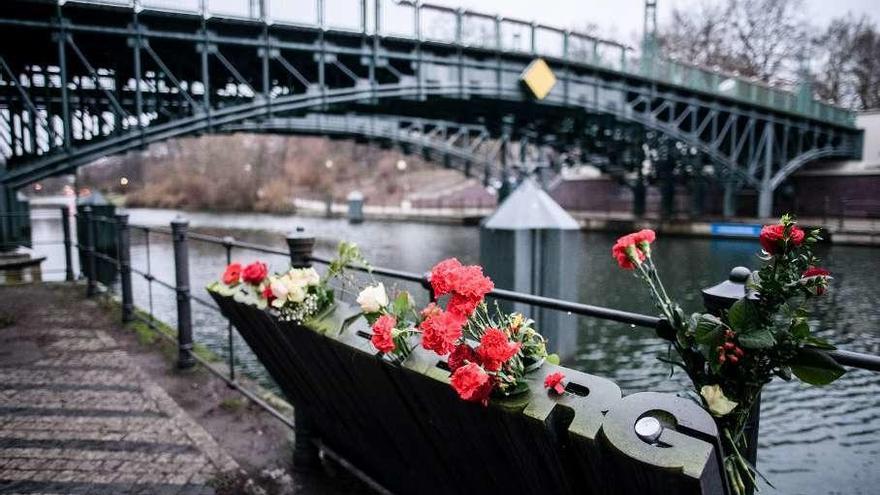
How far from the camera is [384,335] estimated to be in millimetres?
1855

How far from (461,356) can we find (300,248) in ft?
6.22

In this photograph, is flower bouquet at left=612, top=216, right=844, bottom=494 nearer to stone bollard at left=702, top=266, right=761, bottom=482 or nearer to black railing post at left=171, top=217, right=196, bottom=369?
stone bollard at left=702, top=266, right=761, bottom=482

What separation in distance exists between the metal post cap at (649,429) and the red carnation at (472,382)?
0.41 meters

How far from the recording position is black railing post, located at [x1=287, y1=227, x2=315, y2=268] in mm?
3312

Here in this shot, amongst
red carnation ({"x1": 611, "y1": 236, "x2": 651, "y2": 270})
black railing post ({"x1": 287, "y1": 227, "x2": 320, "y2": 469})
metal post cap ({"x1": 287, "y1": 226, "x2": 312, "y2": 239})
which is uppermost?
red carnation ({"x1": 611, "y1": 236, "x2": 651, "y2": 270})

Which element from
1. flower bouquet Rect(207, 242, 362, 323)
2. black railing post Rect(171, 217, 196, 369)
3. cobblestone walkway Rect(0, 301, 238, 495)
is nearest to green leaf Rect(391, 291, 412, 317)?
flower bouquet Rect(207, 242, 362, 323)

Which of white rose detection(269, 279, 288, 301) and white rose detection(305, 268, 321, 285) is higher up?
white rose detection(305, 268, 321, 285)

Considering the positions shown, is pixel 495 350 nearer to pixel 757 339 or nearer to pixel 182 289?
pixel 757 339

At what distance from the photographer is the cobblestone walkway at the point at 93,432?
3209 millimetres

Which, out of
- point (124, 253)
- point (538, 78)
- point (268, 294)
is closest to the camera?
point (268, 294)

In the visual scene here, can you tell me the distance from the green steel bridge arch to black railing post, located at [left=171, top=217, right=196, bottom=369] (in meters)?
12.4

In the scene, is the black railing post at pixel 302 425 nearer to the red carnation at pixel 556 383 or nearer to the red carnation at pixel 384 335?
the red carnation at pixel 384 335

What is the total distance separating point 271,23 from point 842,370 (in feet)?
64.9

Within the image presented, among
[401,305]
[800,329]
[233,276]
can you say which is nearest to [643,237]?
[800,329]
